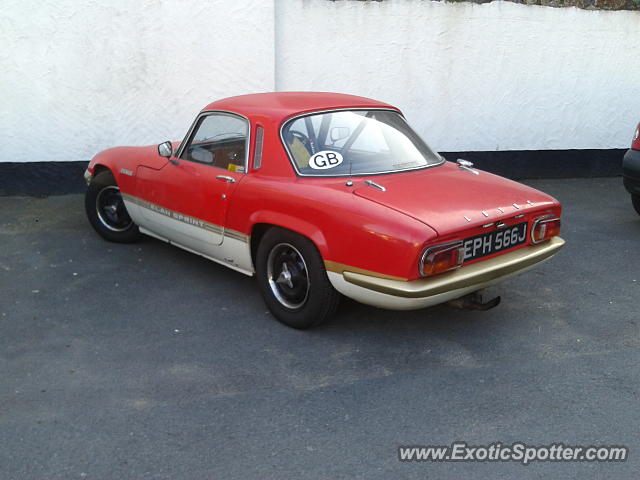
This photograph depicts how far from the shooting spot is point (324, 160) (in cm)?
436

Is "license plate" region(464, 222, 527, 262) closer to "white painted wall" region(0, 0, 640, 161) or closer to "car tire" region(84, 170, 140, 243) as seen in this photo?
"car tire" region(84, 170, 140, 243)

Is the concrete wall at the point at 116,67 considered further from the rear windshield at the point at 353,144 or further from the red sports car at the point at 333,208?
the rear windshield at the point at 353,144

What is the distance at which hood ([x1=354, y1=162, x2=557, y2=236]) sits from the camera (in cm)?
379

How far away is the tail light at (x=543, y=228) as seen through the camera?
424 centimetres

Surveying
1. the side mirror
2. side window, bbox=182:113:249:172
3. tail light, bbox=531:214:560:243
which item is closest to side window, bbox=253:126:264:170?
side window, bbox=182:113:249:172

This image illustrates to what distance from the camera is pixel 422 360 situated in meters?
3.98

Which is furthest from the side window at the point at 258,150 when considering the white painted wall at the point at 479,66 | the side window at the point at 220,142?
the white painted wall at the point at 479,66

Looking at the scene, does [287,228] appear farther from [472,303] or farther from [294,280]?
[472,303]

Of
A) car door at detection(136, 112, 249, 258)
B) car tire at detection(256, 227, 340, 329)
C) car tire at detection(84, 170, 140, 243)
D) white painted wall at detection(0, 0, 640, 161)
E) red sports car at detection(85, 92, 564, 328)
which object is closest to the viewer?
red sports car at detection(85, 92, 564, 328)

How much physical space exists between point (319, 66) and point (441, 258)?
5133 millimetres

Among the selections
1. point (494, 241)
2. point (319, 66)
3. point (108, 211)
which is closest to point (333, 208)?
point (494, 241)

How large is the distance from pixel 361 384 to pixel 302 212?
1.11 meters

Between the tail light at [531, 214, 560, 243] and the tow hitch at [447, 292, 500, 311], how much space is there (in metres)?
0.51

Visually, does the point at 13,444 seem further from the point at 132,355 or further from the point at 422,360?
the point at 422,360
